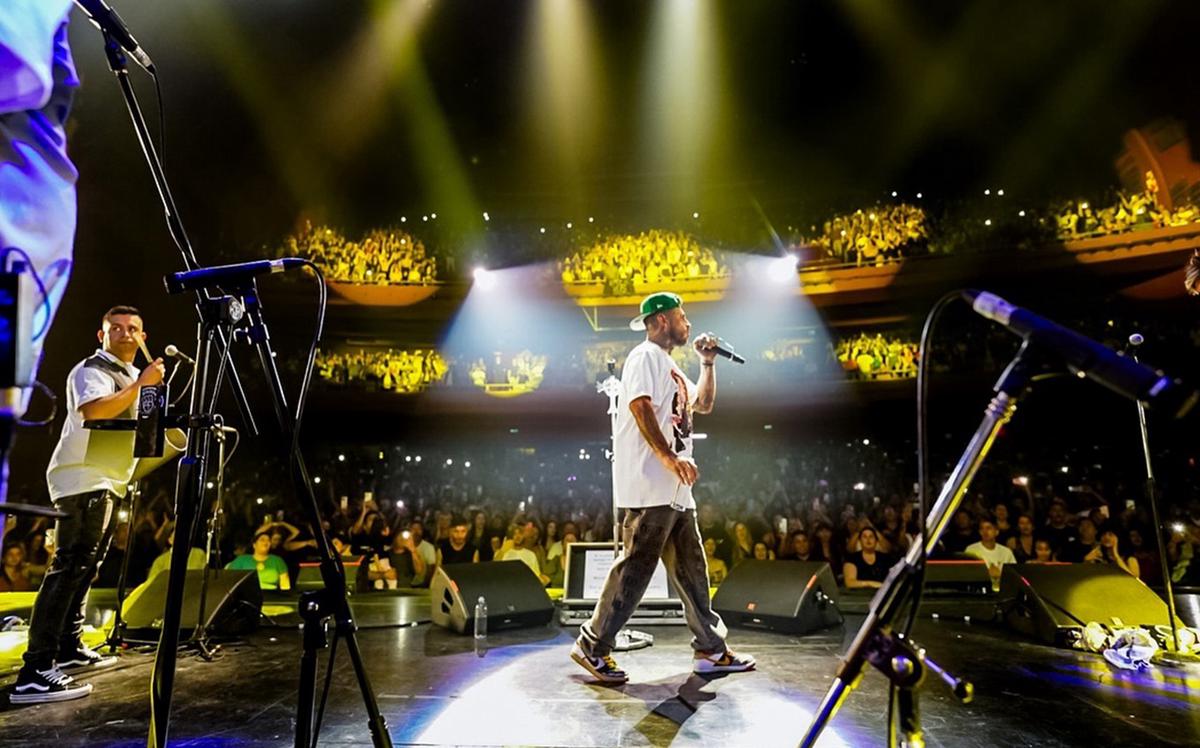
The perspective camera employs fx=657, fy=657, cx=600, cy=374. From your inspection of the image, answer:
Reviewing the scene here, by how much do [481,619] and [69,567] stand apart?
2021 millimetres

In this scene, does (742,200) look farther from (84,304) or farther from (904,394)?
(84,304)

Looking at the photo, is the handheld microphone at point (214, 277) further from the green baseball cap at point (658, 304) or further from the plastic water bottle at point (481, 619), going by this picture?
the plastic water bottle at point (481, 619)

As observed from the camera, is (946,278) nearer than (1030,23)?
No

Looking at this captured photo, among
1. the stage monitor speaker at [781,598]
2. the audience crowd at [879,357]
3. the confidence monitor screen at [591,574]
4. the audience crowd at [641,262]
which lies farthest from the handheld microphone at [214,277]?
the audience crowd at [879,357]

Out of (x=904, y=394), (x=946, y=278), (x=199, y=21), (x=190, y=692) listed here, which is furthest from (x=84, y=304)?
(x=946, y=278)

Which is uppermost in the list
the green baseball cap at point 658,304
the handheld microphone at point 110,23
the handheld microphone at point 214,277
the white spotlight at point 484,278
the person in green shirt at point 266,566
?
the white spotlight at point 484,278

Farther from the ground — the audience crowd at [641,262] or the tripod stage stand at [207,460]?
the audience crowd at [641,262]

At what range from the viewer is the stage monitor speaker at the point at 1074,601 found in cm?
358

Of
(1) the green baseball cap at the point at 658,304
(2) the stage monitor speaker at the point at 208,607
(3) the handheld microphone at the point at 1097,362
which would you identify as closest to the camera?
(3) the handheld microphone at the point at 1097,362

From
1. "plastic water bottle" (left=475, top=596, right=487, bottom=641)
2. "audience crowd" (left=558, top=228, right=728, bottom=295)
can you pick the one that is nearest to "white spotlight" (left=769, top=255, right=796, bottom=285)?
"audience crowd" (left=558, top=228, right=728, bottom=295)

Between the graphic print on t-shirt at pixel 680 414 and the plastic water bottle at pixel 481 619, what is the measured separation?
168 cm

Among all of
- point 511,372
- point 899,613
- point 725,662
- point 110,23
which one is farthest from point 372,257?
point 899,613

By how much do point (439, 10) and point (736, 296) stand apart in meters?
6.06

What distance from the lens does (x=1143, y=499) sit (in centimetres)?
805
